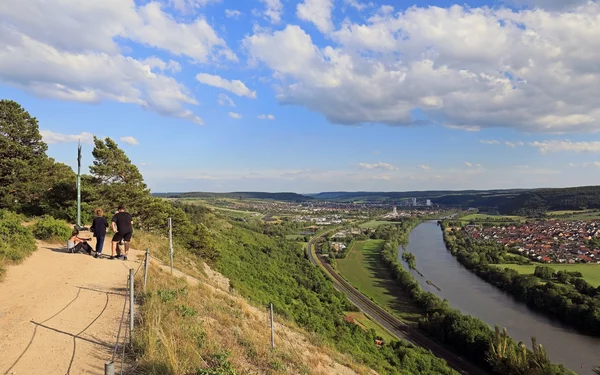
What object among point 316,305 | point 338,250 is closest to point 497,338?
point 316,305

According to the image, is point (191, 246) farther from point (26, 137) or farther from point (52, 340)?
point (52, 340)

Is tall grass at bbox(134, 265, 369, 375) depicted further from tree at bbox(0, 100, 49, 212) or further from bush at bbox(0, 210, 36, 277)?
tree at bbox(0, 100, 49, 212)

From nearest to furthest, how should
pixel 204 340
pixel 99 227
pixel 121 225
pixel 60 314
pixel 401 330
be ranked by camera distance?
pixel 204 340
pixel 60 314
pixel 121 225
pixel 99 227
pixel 401 330

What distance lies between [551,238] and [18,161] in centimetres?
11008

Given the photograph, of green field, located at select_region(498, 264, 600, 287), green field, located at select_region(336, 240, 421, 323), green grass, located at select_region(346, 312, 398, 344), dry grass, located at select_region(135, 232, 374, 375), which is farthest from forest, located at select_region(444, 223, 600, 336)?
dry grass, located at select_region(135, 232, 374, 375)

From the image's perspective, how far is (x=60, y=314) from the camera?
6543 mm

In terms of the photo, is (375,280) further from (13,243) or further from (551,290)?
(13,243)

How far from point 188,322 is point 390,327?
1426 inches

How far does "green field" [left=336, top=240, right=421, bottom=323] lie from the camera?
43.8 metres

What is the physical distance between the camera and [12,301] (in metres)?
7.03

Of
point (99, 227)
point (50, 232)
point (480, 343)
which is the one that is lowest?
point (480, 343)

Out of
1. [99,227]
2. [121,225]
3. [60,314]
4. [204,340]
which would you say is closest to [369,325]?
[121,225]

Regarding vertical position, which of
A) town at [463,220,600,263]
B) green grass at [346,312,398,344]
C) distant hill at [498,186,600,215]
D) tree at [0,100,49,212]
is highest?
tree at [0,100,49,212]

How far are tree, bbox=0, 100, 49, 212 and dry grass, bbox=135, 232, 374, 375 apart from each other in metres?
14.5
